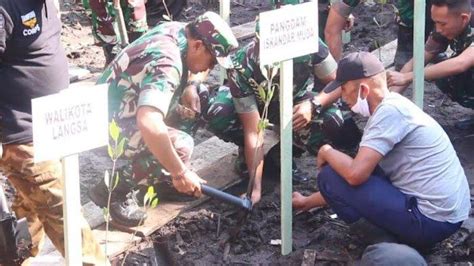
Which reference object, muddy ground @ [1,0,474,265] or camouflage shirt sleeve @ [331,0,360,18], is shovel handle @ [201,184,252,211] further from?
camouflage shirt sleeve @ [331,0,360,18]

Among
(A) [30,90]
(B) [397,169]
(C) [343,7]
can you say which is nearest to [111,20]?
(C) [343,7]

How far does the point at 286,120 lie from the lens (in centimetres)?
427

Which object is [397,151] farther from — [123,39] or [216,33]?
[123,39]

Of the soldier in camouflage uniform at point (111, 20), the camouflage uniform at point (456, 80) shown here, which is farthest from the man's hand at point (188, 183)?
the soldier in camouflage uniform at point (111, 20)

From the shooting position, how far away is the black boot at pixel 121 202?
4.73 metres

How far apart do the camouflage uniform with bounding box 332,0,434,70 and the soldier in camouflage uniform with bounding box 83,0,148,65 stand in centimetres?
144

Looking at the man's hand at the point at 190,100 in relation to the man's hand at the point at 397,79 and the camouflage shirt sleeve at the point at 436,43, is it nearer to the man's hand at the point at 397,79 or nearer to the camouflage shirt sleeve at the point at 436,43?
the man's hand at the point at 397,79

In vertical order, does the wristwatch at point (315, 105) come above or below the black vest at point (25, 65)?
below

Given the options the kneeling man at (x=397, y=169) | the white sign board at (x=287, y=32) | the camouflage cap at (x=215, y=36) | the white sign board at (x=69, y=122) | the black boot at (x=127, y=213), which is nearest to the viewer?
the white sign board at (x=69, y=122)

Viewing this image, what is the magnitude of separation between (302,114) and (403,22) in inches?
70.7

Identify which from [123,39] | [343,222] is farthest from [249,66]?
Result: [123,39]

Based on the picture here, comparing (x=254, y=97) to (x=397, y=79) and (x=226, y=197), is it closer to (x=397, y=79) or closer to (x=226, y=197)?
(x=226, y=197)

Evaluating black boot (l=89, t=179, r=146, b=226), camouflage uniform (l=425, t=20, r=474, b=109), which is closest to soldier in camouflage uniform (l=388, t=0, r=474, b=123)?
camouflage uniform (l=425, t=20, r=474, b=109)

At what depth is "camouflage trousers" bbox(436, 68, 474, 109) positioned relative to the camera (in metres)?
5.81
